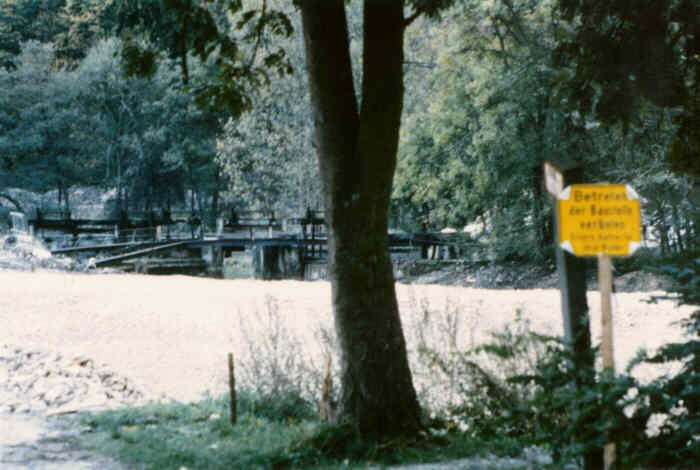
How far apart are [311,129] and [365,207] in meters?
36.1

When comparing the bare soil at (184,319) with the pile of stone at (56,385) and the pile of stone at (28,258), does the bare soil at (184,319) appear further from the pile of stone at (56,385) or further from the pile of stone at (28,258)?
the pile of stone at (28,258)

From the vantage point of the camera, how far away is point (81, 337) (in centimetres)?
1496

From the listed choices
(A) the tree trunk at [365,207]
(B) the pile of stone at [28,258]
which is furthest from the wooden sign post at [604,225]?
(B) the pile of stone at [28,258]

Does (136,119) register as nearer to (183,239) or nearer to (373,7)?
(183,239)

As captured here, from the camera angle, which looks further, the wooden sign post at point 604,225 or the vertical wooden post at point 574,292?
the vertical wooden post at point 574,292

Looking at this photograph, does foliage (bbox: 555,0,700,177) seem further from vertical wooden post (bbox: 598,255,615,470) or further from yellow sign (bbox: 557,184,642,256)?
vertical wooden post (bbox: 598,255,615,470)

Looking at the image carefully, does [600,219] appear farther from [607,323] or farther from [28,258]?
[28,258]

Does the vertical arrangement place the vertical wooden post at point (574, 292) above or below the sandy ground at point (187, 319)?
above

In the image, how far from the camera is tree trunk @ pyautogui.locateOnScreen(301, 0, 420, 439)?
6.39 m

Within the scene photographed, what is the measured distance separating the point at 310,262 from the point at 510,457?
35550mm

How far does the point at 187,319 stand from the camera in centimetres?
1647

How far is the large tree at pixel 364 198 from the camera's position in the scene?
639 centimetres

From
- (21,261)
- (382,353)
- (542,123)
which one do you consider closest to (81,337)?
(382,353)

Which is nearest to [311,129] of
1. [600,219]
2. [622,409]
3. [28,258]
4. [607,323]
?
[28,258]
